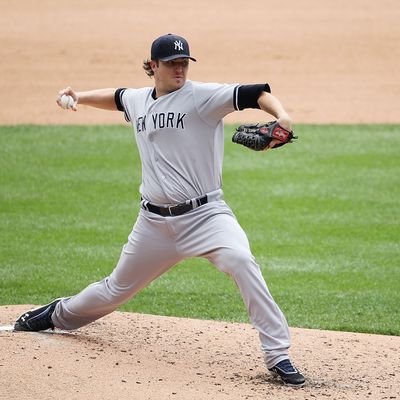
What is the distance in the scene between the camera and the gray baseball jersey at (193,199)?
5.36 metres

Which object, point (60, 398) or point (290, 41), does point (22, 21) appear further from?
point (60, 398)

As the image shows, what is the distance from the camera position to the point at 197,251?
5.49 meters

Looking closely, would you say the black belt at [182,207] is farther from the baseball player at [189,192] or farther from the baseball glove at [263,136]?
the baseball glove at [263,136]

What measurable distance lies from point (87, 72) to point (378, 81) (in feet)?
16.5

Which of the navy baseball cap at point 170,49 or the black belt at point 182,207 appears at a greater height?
the navy baseball cap at point 170,49

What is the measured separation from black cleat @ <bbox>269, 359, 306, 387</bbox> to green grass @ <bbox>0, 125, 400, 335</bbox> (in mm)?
1682

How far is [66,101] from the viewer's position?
5828 millimetres

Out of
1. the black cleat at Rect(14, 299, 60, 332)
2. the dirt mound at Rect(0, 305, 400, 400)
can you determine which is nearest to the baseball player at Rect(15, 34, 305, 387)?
the dirt mound at Rect(0, 305, 400, 400)

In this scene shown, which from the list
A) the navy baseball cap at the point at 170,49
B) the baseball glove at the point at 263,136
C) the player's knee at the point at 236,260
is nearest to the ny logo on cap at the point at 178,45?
the navy baseball cap at the point at 170,49

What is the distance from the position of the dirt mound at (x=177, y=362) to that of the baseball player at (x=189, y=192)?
11.5 inches

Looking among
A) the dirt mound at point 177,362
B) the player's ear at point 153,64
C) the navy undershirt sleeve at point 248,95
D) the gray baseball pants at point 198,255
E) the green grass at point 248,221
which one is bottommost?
the green grass at point 248,221

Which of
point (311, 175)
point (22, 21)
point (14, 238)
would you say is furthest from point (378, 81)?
point (14, 238)

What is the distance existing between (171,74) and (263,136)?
2.42 ft

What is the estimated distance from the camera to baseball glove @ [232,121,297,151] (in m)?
5.10
